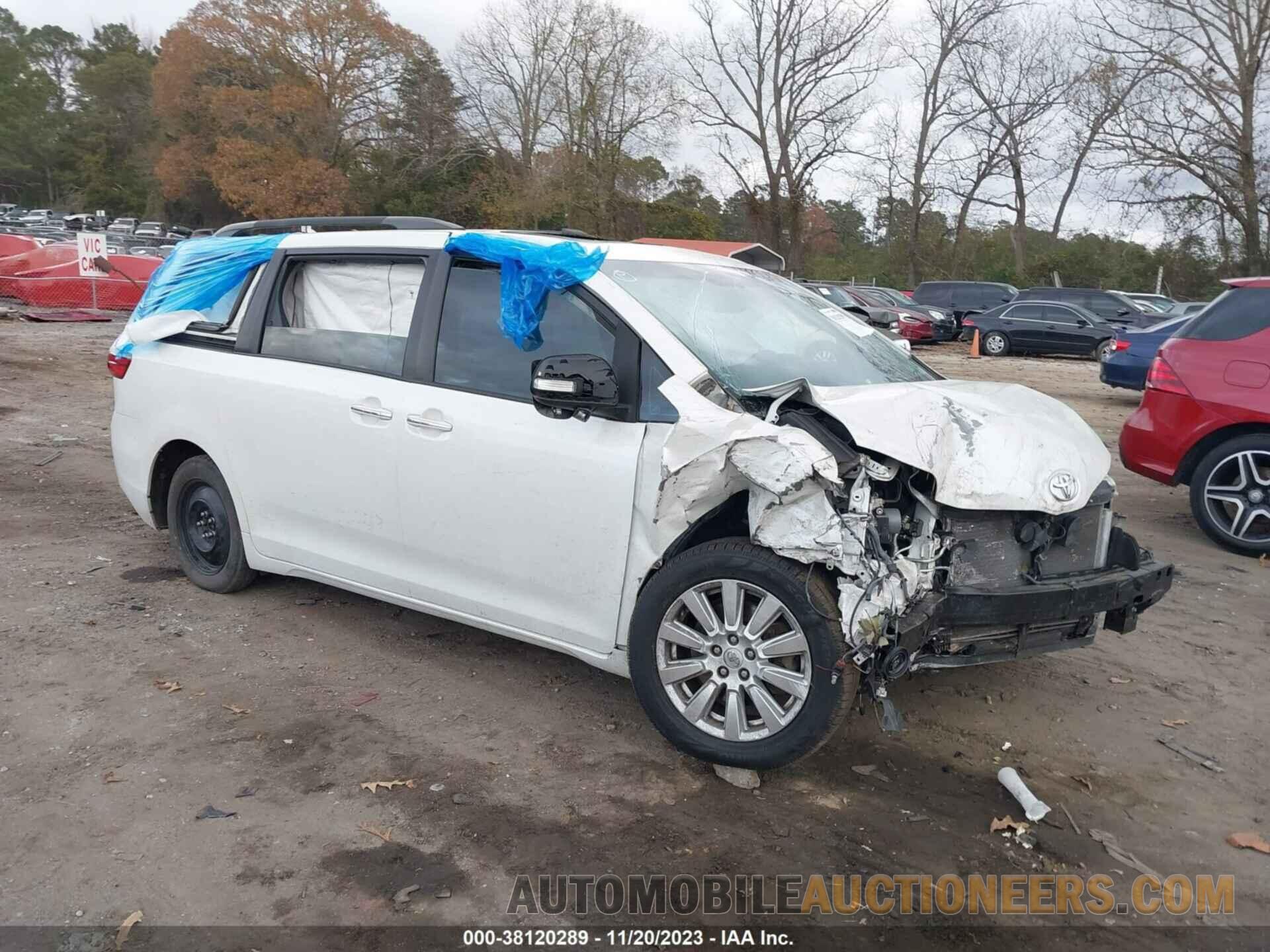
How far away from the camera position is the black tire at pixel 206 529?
505 centimetres

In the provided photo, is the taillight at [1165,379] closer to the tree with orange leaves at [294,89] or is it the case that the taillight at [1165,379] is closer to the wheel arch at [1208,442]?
the wheel arch at [1208,442]

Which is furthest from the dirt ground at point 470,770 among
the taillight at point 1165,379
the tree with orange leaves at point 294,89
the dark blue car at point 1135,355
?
the tree with orange leaves at point 294,89

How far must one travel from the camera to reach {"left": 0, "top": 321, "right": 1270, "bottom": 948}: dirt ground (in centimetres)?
294

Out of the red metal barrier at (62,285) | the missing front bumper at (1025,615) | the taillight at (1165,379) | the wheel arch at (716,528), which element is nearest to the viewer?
the missing front bumper at (1025,615)

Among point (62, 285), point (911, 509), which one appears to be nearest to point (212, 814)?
point (911, 509)

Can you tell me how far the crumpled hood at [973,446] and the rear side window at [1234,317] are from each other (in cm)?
353

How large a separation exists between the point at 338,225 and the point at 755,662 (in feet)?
11.4

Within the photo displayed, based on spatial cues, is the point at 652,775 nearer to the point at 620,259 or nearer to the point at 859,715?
the point at 859,715

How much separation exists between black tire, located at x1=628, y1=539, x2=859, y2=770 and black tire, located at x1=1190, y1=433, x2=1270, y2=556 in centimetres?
442

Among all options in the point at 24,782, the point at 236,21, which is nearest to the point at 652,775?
the point at 24,782

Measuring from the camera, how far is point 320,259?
186 inches

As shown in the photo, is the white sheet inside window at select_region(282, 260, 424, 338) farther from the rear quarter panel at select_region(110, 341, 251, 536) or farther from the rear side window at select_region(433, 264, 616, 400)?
the rear quarter panel at select_region(110, 341, 251, 536)

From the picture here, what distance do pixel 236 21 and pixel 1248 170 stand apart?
156 feet

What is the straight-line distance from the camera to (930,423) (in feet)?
11.3
